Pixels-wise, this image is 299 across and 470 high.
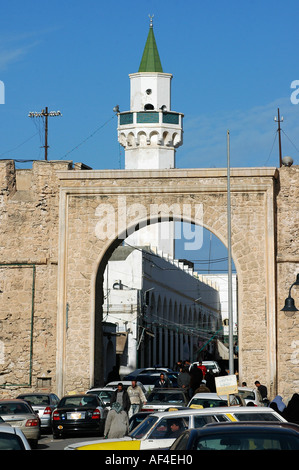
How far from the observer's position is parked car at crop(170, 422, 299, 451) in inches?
329

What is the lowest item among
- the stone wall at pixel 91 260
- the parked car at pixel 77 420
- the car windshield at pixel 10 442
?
the parked car at pixel 77 420

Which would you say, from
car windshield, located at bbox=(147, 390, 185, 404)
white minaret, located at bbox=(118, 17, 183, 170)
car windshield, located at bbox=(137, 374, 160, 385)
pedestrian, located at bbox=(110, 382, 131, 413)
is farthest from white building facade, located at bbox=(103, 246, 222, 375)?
pedestrian, located at bbox=(110, 382, 131, 413)

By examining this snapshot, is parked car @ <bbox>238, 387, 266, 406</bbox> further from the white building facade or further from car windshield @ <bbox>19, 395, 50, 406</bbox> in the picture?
the white building facade

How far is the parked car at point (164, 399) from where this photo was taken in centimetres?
2153

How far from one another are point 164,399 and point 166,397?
7 centimetres

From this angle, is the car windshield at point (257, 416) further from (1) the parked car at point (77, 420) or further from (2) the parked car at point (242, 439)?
(1) the parked car at point (77, 420)

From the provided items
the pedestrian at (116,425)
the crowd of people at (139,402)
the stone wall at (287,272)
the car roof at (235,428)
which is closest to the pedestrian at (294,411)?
the crowd of people at (139,402)

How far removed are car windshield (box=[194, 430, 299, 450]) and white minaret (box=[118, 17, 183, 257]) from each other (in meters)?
51.6

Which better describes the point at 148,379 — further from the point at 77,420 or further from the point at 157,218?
the point at 77,420

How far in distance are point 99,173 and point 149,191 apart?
69.2 inches

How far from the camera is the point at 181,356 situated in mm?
64750

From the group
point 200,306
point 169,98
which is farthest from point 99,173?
point 200,306

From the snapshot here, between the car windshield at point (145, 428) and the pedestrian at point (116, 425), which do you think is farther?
the pedestrian at point (116, 425)

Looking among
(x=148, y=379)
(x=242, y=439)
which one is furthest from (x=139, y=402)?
(x=242, y=439)
